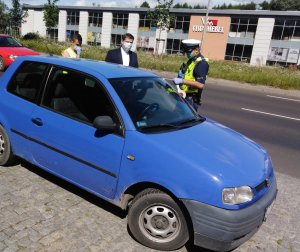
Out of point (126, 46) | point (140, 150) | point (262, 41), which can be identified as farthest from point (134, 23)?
point (140, 150)

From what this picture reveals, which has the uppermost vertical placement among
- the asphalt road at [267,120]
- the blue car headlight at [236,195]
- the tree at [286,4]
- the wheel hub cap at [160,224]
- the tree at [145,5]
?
the tree at [286,4]

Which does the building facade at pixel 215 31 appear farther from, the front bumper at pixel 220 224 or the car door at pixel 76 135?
the front bumper at pixel 220 224

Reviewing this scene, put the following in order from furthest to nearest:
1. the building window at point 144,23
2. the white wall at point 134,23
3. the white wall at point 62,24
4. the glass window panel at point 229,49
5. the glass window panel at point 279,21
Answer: the white wall at point 62,24 < the white wall at point 134,23 < the building window at point 144,23 < the glass window panel at point 229,49 < the glass window panel at point 279,21

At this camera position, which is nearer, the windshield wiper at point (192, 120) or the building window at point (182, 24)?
the windshield wiper at point (192, 120)

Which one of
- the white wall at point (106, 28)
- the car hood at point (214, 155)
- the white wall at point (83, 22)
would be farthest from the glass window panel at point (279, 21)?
the car hood at point (214, 155)

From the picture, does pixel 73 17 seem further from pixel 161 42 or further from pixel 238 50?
pixel 238 50

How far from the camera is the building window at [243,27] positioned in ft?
143

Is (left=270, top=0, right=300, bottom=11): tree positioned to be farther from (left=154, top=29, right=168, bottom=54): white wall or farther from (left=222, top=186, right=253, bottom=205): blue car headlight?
(left=222, top=186, right=253, bottom=205): blue car headlight

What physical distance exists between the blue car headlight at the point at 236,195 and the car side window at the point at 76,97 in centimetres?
136

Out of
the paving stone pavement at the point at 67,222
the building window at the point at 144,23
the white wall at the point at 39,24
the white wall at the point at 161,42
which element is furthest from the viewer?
the white wall at the point at 39,24

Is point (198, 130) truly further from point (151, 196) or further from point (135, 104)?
point (151, 196)

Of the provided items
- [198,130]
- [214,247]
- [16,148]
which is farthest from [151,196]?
[16,148]

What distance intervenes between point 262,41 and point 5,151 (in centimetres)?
4285

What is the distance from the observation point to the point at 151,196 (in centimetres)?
315
